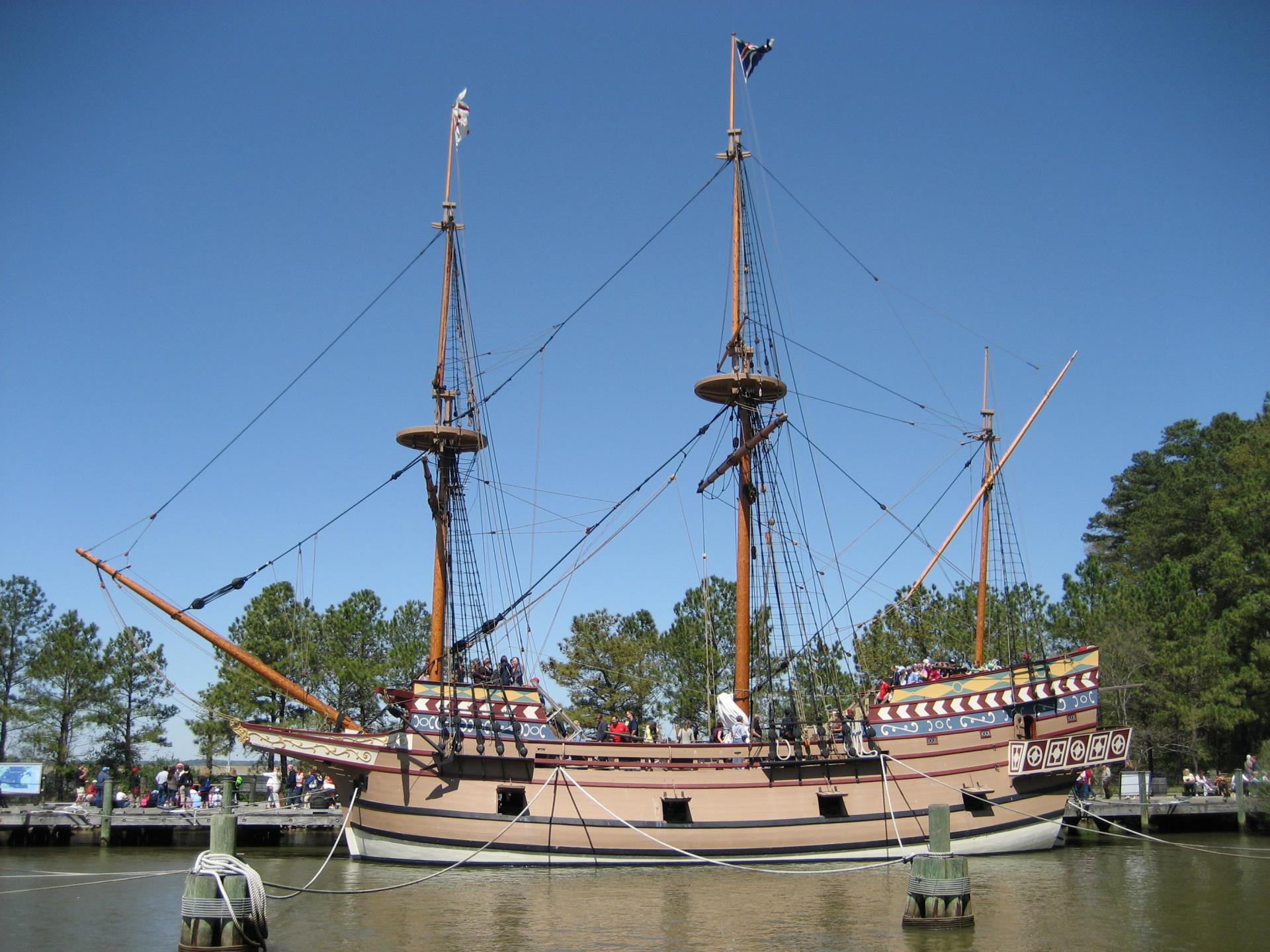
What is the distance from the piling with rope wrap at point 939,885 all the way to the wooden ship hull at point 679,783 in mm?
8676

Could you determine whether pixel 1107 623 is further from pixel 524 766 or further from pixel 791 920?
pixel 791 920

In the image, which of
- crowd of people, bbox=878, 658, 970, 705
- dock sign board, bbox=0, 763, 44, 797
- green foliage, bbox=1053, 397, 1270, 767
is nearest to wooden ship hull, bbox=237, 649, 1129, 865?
crowd of people, bbox=878, 658, 970, 705

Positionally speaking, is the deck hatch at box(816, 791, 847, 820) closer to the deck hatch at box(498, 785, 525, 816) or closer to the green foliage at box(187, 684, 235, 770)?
the deck hatch at box(498, 785, 525, 816)

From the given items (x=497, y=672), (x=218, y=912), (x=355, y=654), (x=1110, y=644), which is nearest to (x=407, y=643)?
(x=355, y=654)

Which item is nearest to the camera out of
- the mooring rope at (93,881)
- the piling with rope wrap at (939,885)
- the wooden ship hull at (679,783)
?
the piling with rope wrap at (939,885)

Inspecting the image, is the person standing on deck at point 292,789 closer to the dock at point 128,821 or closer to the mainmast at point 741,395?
the dock at point 128,821

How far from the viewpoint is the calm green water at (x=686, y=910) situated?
50.6ft

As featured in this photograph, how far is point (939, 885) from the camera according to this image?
52.9ft

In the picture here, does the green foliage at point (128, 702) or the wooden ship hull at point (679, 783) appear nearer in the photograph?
the wooden ship hull at point (679, 783)

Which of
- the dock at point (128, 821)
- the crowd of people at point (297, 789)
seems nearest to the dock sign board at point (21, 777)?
the dock at point (128, 821)

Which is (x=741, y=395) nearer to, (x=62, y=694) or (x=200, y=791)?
(x=200, y=791)

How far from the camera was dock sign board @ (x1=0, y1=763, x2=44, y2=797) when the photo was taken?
32.6 m

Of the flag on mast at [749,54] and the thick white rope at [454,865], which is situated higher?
the flag on mast at [749,54]

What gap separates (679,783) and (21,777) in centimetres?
1937
